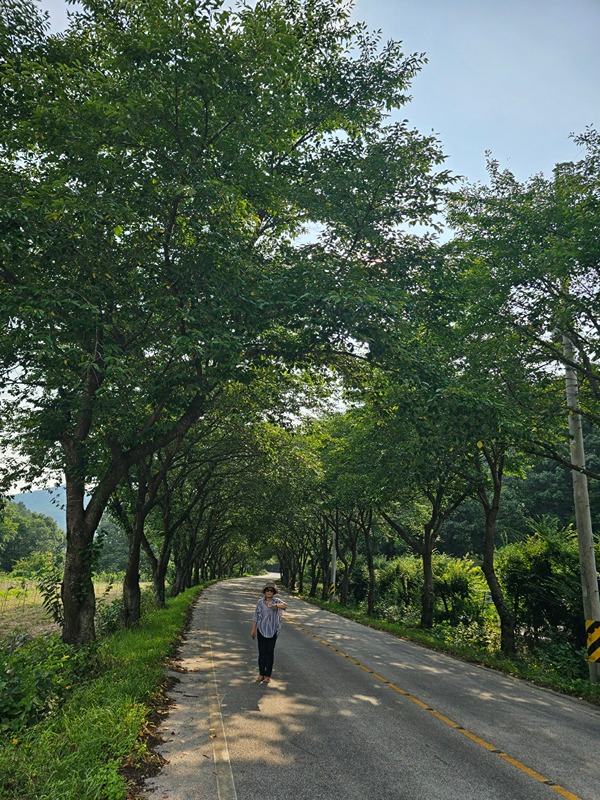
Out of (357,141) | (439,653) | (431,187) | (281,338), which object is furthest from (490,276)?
(439,653)

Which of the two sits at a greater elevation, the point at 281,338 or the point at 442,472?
the point at 281,338

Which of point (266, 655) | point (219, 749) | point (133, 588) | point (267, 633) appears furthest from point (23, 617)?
point (219, 749)

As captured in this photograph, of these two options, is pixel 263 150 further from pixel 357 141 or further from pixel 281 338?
pixel 281 338

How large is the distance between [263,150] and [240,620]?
19251mm

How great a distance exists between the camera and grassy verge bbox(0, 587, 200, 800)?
4.85 metres

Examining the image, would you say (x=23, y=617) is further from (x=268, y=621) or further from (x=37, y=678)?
(x=37, y=678)

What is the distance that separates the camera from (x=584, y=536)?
13117mm

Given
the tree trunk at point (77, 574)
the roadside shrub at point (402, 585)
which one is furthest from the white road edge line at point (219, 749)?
the roadside shrub at point (402, 585)

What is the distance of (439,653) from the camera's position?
1661 centimetres

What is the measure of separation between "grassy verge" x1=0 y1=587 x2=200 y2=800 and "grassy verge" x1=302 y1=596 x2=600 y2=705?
892 cm

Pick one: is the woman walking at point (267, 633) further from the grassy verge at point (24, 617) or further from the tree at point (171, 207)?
the grassy verge at point (24, 617)

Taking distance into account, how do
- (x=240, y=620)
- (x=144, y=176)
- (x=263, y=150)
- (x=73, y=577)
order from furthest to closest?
(x=240, y=620) < (x=73, y=577) < (x=263, y=150) < (x=144, y=176)

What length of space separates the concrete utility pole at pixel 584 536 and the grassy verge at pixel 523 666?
856 mm

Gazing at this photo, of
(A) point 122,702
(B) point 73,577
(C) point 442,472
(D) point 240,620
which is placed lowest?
(D) point 240,620
